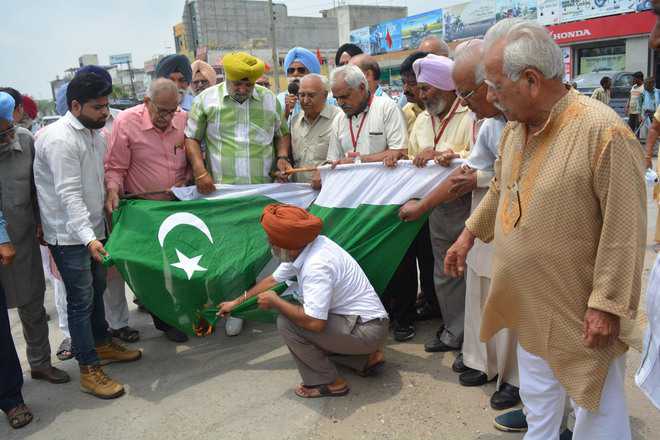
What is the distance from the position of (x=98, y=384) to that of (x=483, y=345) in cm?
235

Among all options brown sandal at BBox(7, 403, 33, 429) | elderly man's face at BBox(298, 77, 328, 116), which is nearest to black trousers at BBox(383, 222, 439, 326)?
elderly man's face at BBox(298, 77, 328, 116)

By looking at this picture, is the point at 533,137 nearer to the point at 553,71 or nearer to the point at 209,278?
the point at 553,71

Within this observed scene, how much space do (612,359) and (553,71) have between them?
41.3 inches

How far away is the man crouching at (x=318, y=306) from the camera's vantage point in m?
3.10

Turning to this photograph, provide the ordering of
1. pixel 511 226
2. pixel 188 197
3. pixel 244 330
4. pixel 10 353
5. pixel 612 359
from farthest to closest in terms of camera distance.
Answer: pixel 244 330
pixel 188 197
pixel 10 353
pixel 511 226
pixel 612 359

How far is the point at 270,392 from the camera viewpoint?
3.43 metres

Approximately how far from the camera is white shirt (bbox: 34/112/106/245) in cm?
331

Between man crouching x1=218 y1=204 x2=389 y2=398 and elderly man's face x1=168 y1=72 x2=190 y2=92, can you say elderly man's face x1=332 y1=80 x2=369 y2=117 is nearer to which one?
man crouching x1=218 y1=204 x2=389 y2=398

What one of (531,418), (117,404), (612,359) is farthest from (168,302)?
(612,359)

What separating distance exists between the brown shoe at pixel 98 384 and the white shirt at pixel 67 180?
814 mm

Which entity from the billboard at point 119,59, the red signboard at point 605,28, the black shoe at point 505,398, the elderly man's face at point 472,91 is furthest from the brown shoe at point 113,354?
the billboard at point 119,59

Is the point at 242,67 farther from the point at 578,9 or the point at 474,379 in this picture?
the point at 578,9

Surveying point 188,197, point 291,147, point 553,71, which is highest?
point 553,71

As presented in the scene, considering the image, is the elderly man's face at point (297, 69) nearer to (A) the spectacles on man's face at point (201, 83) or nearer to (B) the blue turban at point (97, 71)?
(A) the spectacles on man's face at point (201, 83)
